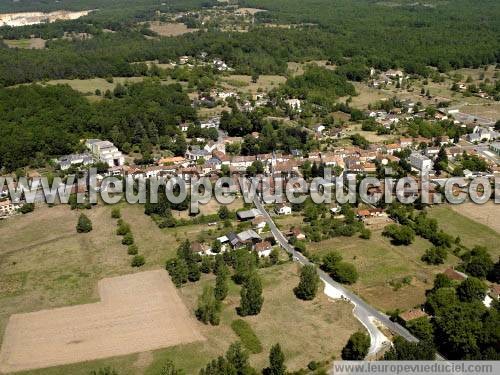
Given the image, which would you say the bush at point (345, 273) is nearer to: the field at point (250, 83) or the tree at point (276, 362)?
the tree at point (276, 362)

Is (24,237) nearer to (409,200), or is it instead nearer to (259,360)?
(259,360)

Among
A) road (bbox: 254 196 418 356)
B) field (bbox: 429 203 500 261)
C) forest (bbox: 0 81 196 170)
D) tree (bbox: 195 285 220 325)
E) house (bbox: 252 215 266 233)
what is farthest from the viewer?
forest (bbox: 0 81 196 170)

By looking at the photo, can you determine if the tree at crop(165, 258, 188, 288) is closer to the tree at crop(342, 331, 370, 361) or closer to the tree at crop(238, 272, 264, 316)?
the tree at crop(238, 272, 264, 316)

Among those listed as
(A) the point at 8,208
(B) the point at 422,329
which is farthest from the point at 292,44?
(B) the point at 422,329

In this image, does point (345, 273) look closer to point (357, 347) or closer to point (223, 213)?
point (357, 347)

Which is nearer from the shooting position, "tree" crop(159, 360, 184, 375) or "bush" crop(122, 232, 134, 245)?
"tree" crop(159, 360, 184, 375)

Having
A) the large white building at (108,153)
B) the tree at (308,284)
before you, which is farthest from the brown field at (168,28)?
the tree at (308,284)

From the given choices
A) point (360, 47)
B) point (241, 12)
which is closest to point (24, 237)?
point (360, 47)

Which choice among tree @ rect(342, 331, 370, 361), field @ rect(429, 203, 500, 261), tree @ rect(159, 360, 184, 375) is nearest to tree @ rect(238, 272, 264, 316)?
tree @ rect(342, 331, 370, 361)
